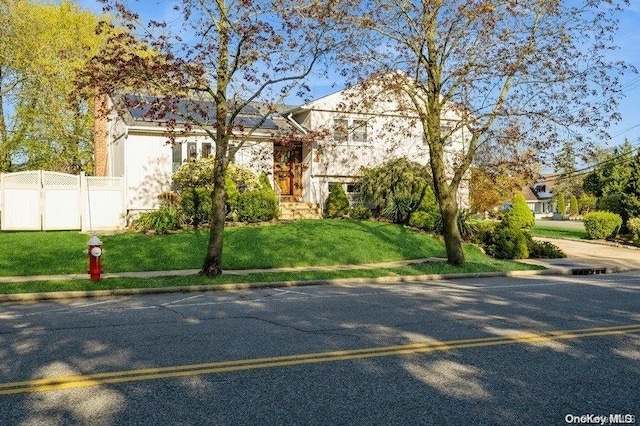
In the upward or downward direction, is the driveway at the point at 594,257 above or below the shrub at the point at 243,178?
below

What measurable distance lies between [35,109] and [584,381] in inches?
1393

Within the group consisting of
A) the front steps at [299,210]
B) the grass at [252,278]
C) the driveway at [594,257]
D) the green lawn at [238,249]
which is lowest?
the driveway at [594,257]

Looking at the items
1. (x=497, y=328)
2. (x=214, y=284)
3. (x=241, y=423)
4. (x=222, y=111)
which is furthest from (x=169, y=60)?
(x=241, y=423)

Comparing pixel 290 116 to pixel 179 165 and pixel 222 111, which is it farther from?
pixel 222 111

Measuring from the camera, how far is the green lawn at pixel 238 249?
16.6 m

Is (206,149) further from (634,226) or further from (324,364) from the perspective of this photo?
(324,364)

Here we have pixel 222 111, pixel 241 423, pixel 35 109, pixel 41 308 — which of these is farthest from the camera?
pixel 35 109

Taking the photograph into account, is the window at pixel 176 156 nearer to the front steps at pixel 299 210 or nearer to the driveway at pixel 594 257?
the front steps at pixel 299 210

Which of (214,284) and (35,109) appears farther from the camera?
(35,109)

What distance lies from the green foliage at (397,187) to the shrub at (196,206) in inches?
331

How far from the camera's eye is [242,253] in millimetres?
18406

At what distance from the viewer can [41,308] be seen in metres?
10.4

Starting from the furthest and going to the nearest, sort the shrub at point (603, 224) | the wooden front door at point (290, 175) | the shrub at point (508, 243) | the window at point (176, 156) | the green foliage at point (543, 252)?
the shrub at point (603, 224)
the wooden front door at point (290, 175)
the window at point (176, 156)
the green foliage at point (543, 252)
the shrub at point (508, 243)

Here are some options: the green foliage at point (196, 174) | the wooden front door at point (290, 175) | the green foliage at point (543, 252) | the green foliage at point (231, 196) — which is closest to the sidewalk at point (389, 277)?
the green foliage at point (543, 252)
